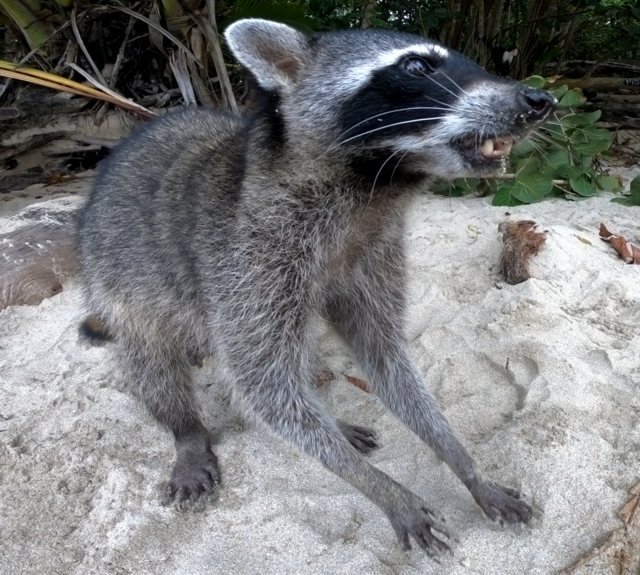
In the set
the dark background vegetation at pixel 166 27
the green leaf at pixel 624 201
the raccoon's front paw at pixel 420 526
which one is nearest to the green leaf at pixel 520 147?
the raccoon's front paw at pixel 420 526

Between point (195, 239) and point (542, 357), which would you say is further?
point (542, 357)

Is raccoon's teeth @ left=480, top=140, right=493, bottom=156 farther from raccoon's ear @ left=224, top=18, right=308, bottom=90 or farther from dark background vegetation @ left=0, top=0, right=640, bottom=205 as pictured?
dark background vegetation @ left=0, top=0, right=640, bottom=205

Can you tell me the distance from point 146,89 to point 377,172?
4295mm

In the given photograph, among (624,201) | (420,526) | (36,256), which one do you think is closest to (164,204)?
(420,526)

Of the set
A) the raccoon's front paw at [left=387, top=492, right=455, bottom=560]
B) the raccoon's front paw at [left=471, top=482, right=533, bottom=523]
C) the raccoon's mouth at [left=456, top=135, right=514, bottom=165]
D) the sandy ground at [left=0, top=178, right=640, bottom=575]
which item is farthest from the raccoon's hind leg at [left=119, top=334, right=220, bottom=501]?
the raccoon's mouth at [left=456, top=135, right=514, bottom=165]

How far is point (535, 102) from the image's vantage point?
1.98m

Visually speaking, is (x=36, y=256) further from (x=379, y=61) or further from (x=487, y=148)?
(x=487, y=148)

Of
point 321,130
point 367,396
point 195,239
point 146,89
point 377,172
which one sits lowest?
point 367,396

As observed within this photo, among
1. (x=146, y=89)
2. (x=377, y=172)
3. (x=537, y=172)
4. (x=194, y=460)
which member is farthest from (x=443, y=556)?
(x=146, y=89)

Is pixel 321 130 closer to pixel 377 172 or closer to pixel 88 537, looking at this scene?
pixel 377 172

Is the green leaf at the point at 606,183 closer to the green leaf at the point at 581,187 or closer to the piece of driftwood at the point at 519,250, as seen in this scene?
the green leaf at the point at 581,187

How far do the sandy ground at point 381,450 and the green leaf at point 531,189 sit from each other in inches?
36.0

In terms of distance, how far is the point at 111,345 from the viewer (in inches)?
124

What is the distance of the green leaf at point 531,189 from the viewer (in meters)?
4.63
